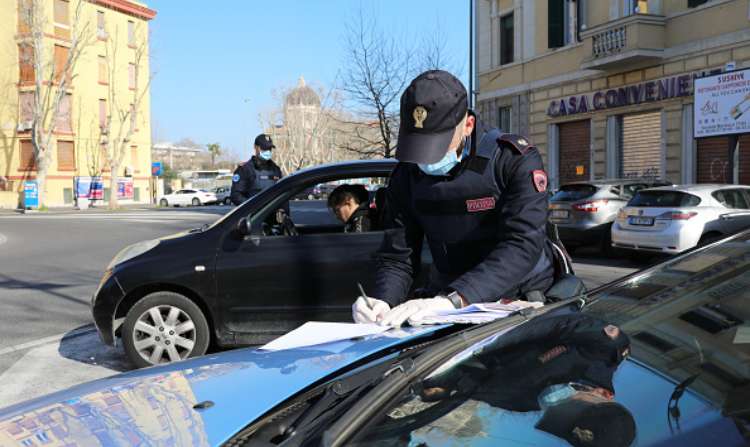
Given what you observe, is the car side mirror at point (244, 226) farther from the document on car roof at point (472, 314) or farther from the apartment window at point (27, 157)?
the apartment window at point (27, 157)

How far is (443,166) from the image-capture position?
2.39 m

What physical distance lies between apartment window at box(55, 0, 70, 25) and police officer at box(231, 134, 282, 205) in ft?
146

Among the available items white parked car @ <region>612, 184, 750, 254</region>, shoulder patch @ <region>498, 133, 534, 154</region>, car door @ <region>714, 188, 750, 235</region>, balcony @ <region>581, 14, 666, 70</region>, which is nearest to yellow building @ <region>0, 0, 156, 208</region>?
balcony @ <region>581, 14, 666, 70</region>

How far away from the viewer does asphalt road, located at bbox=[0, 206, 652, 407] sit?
17.4 feet

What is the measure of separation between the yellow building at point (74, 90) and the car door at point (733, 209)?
39276 mm

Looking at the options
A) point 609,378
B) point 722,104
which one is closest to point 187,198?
point 722,104

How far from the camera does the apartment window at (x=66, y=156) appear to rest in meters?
47.0

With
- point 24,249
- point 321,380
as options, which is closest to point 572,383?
point 321,380

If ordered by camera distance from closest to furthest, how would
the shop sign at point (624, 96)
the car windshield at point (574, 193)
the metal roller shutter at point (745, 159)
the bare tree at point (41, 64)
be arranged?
the car windshield at point (574, 193) → the metal roller shutter at point (745, 159) → the shop sign at point (624, 96) → the bare tree at point (41, 64)

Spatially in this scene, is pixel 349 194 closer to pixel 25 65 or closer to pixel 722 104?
pixel 722 104

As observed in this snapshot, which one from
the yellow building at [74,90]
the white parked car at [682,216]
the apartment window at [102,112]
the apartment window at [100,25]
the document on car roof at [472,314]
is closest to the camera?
the document on car roof at [472,314]

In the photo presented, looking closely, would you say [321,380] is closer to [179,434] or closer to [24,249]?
[179,434]

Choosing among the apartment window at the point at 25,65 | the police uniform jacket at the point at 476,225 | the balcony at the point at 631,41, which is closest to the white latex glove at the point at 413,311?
the police uniform jacket at the point at 476,225

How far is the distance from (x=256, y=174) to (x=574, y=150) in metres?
16.6
